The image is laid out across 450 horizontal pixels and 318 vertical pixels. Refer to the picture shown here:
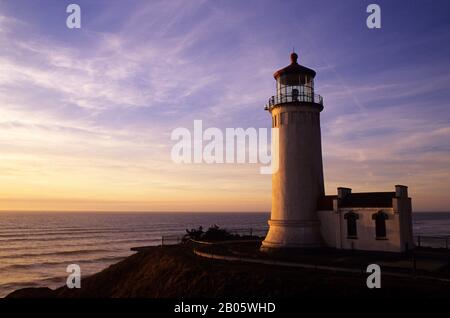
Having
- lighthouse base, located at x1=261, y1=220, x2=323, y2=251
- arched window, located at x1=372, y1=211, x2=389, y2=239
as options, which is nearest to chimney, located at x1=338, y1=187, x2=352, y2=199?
lighthouse base, located at x1=261, y1=220, x2=323, y2=251

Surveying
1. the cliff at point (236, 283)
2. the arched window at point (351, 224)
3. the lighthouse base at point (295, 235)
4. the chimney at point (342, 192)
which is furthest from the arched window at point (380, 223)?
the cliff at point (236, 283)

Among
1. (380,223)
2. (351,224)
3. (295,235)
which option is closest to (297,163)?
(295,235)

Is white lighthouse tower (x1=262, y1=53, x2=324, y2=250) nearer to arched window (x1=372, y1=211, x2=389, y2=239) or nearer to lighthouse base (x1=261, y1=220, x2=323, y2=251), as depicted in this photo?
lighthouse base (x1=261, y1=220, x2=323, y2=251)

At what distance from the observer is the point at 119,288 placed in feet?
75.6

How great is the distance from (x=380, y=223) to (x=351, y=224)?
1.89m

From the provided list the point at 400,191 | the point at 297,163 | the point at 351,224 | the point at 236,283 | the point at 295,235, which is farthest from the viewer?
the point at 297,163

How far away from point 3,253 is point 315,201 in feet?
191

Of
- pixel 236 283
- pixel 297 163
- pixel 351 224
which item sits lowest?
pixel 236 283

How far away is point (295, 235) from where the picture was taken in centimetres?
2469

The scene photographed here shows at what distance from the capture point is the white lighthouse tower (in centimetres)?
2495

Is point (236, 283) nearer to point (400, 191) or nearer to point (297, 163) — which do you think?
point (297, 163)

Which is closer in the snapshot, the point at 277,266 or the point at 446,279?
the point at 446,279

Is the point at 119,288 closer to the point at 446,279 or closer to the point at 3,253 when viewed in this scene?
the point at 446,279
